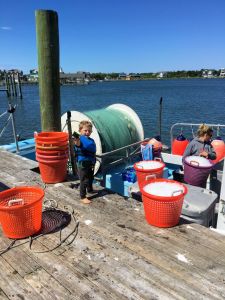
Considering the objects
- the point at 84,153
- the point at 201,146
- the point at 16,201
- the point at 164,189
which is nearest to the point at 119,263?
the point at 164,189

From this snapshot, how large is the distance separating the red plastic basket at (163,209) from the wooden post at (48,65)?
338 centimetres

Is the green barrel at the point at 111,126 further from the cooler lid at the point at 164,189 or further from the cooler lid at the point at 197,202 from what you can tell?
the cooler lid at the point at 164,189

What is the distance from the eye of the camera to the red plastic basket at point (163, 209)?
413cm

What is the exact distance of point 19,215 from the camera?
4012 millimetres

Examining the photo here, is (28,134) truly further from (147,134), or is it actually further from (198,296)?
(198,296)

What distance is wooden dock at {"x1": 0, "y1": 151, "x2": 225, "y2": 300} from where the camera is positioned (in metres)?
3.17

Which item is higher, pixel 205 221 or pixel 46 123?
pixel 46 123

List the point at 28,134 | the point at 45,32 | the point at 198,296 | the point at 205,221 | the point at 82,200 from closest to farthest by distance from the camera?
the point at 198,296
the point at 205,221
the point at 82,200
the point at 45,32
the point at 28,134

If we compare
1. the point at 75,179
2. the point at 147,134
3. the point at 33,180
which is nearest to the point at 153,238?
the point at 75,179

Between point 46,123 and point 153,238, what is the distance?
12.6 feet

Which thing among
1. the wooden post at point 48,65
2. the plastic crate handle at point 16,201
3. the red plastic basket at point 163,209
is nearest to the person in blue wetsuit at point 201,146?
the red plastic basket at point 163,209

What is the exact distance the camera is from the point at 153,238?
411 centimetres

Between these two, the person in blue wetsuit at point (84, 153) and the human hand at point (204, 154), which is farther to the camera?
the human hand at point (204, 154)

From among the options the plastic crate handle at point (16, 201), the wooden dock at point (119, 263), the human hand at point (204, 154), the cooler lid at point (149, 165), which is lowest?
the wooden dock at point (119, 263)
